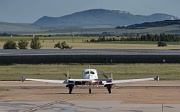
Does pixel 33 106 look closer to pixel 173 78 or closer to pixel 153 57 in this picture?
pixel 173 78

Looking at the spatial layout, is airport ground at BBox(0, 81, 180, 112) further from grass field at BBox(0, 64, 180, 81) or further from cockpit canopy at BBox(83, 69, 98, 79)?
grass field at BBox(0, 64, 180, 81)

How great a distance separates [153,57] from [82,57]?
11515 millimetres

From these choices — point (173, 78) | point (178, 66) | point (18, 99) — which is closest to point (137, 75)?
point (173, 78)

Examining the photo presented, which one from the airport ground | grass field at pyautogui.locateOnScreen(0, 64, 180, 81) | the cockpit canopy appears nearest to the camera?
the airport ground

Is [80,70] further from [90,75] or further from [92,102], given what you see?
[92,102]

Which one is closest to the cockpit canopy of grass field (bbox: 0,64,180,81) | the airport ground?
the airport ground

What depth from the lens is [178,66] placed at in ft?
278

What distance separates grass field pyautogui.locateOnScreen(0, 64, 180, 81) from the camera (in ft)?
242

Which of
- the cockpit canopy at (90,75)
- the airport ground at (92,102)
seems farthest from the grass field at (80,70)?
the cockpit canopy at (90,75)

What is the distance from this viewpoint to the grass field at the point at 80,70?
73.8 meters

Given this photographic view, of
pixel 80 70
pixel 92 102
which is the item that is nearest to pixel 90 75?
pixel 92 102

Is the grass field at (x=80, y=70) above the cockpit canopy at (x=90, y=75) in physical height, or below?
below

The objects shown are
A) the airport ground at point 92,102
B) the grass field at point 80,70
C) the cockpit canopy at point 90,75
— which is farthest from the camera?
the grass field at point 80,70

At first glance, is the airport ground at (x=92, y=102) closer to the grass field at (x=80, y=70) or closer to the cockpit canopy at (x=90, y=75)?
the cockpit canopy at (x=90, y=75)
